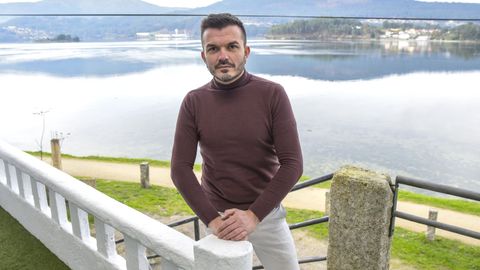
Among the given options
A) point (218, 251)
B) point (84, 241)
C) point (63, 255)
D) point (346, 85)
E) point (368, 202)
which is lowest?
point (346, 85)

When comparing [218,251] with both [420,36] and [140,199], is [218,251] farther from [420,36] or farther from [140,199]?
[420,36]

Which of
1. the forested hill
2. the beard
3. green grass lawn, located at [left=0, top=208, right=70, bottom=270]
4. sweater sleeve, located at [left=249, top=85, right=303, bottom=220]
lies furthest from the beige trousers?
the forested hill

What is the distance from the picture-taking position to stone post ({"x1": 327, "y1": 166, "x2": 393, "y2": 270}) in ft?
7.61

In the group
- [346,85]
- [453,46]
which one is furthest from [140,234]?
[453,46]

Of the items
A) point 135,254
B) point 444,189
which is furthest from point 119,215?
point 444,189

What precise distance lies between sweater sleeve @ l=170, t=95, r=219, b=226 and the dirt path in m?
9.32

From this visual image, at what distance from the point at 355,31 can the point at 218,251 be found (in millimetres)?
126660

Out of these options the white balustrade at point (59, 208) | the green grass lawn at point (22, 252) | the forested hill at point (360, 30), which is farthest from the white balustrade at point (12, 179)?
the forested hill at point (360, 30)

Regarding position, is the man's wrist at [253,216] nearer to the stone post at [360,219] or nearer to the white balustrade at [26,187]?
the stone post at [360,219]

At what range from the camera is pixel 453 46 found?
128m

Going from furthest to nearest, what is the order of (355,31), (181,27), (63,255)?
(181,27) < (355,31) < (63,255)

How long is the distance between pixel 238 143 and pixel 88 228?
1220mm

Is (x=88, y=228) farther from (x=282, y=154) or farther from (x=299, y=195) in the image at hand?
(x=299, y=195)

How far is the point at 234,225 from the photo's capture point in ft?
4.58
